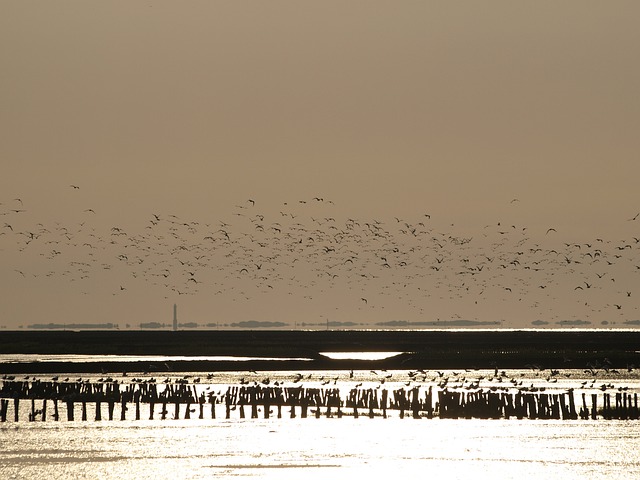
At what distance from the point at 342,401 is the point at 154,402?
1046 centimetres

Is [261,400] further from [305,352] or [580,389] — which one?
[305,352]

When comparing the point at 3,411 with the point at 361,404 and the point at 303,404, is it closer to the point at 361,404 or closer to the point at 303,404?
the point at 303,404

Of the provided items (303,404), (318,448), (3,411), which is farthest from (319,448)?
(3,411)

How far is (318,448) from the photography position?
5378cm

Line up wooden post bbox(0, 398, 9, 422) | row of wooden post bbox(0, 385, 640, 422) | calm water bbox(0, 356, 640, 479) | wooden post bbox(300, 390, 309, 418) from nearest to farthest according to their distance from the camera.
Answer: calm water bbox(0, 356, 640, 479) → wooden post bbox(0, 398, 9, 422) → row of wooden post bbox(0, 385, 640, 422) → wooden post bbox(300, 390, 309, 418)

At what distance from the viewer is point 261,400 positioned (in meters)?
71.8

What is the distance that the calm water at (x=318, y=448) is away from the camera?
47625 millimetres

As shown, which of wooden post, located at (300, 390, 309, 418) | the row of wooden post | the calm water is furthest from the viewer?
wooden post, located at (300, 390, 309, 418)

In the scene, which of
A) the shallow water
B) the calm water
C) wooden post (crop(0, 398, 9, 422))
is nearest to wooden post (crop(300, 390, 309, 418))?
the calm water

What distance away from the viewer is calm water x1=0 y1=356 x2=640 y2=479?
47.6 meters

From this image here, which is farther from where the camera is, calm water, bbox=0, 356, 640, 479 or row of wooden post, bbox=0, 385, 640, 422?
row of wooden post, bbox=0, 385, 640, 422

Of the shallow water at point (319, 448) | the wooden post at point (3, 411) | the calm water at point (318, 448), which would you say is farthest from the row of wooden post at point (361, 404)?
the shallow water at point (319, 448)

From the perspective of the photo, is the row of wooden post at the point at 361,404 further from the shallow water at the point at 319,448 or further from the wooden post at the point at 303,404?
the shallow water at the point at 319,448

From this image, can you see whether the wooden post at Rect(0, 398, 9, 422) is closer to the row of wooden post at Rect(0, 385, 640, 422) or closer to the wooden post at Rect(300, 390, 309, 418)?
the row of wooden post at Rect(0, 385, 640, 422)
